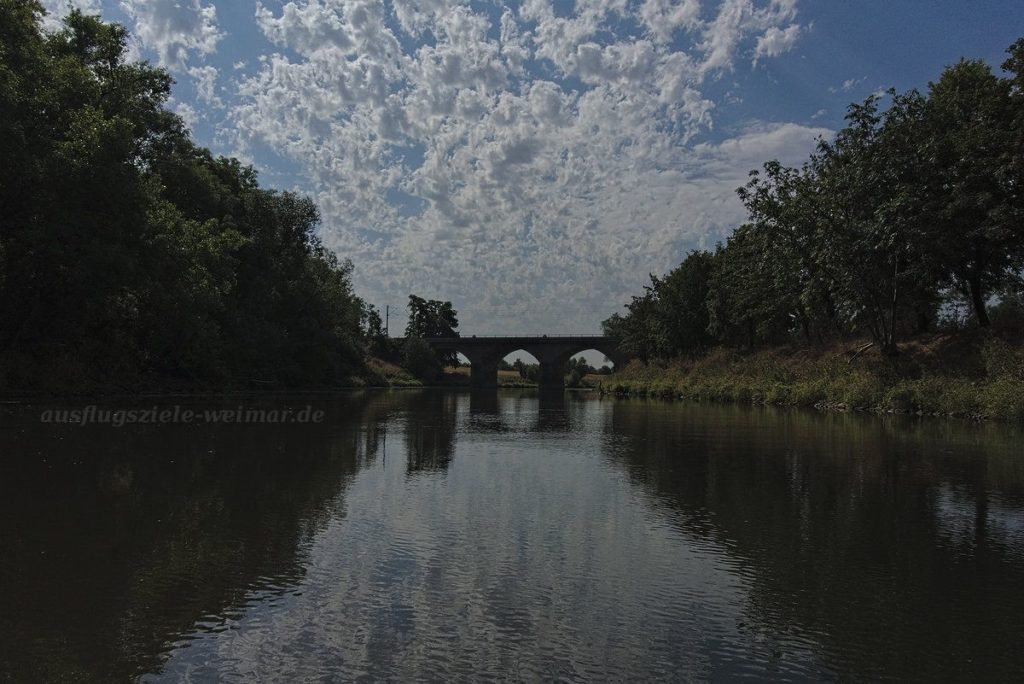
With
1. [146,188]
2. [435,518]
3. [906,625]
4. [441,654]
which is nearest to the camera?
[441,654]

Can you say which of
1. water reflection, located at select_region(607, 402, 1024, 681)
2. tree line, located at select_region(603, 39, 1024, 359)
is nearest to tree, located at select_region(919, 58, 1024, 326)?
tree line, located at select_region(603, 39, 1024, 359)

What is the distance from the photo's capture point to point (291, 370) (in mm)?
55188

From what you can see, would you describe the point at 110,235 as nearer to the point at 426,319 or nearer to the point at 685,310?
the point at 685,310

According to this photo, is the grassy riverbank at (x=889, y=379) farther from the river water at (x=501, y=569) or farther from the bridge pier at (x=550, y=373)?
the bridge pier at (x=550, y=373)

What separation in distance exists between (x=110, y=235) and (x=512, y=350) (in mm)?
93388

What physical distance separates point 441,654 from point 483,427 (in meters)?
20.2

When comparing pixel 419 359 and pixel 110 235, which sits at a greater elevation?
pixel 110 235

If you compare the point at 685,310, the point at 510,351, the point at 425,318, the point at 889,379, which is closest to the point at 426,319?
the point at 425,318

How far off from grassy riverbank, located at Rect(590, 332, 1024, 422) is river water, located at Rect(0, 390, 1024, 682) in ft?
45.7

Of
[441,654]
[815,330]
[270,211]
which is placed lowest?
[441,654]

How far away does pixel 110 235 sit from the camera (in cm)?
2720

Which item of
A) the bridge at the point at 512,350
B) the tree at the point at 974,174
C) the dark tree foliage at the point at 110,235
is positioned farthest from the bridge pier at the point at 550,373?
the tree at the point at 974,174

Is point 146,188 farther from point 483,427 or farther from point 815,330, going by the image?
point 815,330

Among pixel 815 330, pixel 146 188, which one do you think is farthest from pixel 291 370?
pixel 815 330
